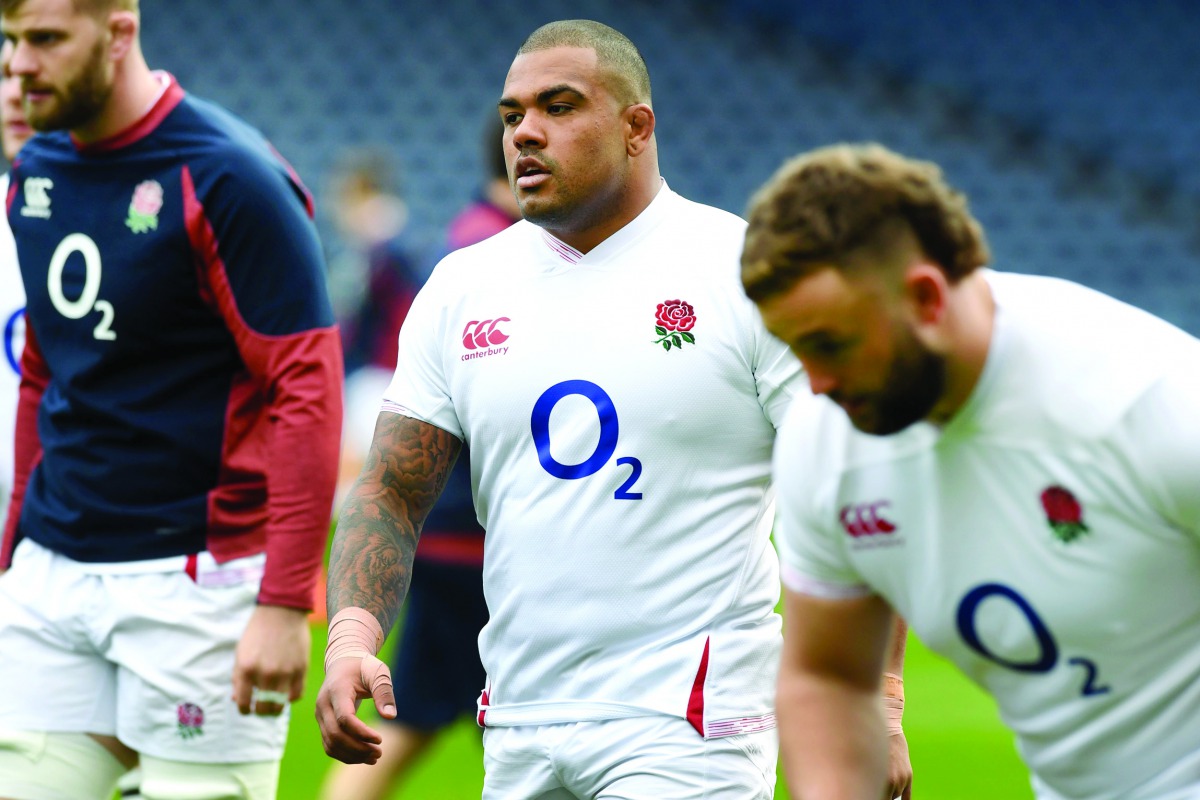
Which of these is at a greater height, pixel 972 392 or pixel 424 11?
pixel 424 11

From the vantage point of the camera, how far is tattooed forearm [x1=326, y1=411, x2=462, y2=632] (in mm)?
3391

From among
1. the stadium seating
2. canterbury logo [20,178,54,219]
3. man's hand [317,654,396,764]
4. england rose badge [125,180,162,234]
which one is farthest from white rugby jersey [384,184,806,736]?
the stadium seating

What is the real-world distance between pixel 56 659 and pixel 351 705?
1.08 metres

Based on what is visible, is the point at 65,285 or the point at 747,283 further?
the point at 65,285

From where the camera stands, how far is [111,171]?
12.6 ft

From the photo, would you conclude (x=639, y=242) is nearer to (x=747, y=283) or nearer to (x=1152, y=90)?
(x=747, y=283)

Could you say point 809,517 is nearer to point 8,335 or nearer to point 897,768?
point 897,768

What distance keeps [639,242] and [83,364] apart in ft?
4.47

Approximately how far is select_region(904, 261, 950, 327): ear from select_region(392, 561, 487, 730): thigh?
11.0 ft

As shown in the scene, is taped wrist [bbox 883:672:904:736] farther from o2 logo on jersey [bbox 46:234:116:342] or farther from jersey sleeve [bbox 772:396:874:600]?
o2 logo on jersey [bbox 46:234:116:342]

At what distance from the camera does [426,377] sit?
11.5 ft

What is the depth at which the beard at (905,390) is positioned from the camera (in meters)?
2.25

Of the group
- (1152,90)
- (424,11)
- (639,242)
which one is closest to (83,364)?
(639,242)

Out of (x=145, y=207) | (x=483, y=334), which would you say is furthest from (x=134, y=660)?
(x=483, y=334)
